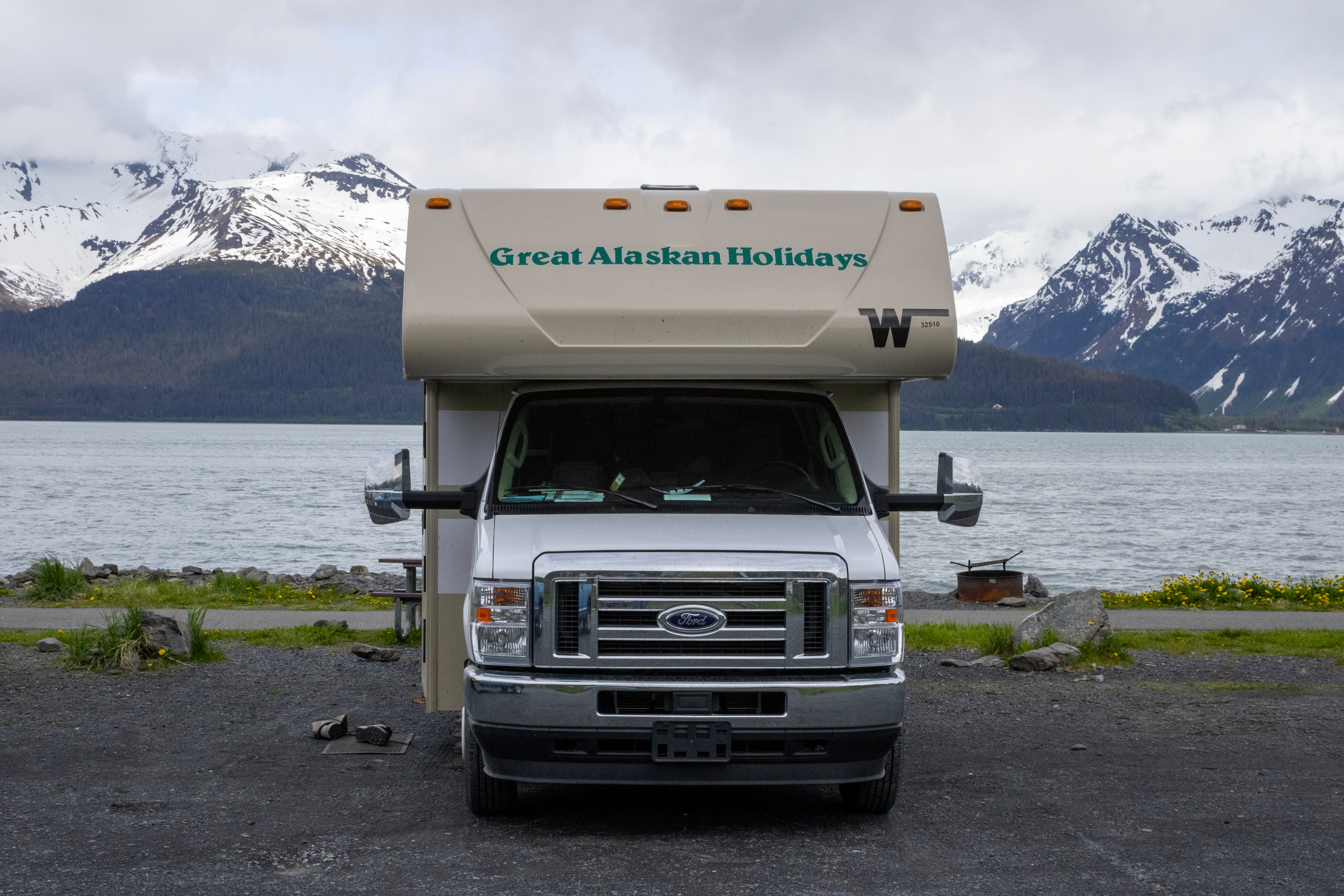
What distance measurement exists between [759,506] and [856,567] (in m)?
0.75

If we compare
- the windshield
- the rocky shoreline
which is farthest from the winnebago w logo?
the rocky shoreline

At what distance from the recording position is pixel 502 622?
602cm

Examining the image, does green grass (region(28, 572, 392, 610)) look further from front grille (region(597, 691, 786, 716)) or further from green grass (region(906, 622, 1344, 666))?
front grille (region(597, 691, 786, 716))

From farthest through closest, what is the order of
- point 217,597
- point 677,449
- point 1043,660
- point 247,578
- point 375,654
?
Result: point 247,578, point 217,597, point 375,654, point 1043,660, point 677,449

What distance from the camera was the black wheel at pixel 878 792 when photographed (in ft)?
21.4

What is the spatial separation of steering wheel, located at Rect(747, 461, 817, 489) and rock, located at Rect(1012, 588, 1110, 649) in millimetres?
5751

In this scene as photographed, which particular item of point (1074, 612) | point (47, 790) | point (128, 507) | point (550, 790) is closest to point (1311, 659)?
point (1074, 612)

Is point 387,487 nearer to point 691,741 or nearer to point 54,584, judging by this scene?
point 691,741

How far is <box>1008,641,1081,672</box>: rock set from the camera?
11.3m

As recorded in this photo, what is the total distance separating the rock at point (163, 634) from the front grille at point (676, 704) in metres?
6.69

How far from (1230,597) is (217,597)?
12.9 m

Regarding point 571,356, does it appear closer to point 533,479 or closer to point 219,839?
point 533,479

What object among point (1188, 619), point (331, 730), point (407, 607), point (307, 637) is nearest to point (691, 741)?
point (331, 730)

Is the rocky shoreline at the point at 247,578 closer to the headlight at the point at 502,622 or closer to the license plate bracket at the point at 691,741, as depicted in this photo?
the headlight at the point at 502,622
